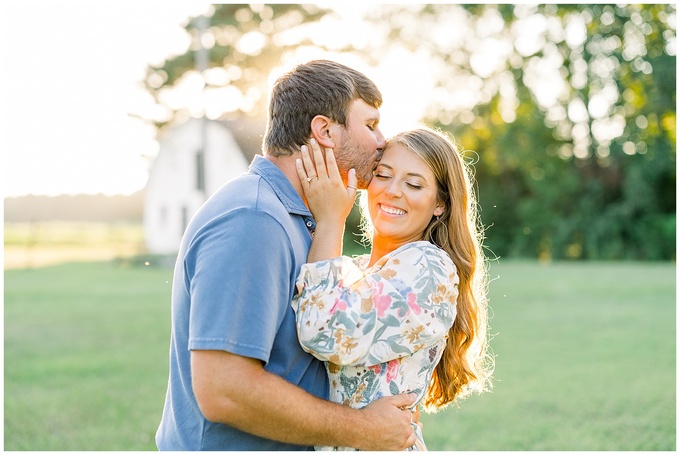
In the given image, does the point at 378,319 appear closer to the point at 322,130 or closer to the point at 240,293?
the point at 240,293

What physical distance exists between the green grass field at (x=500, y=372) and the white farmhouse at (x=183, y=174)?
7.88 meters

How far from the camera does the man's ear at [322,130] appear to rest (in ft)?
7.93

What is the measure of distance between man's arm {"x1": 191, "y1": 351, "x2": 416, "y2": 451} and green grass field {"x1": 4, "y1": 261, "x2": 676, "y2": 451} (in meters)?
3.95

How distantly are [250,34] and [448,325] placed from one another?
77.9 feet

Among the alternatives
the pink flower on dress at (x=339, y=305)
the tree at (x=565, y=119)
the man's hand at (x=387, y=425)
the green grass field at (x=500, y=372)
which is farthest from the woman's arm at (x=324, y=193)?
the tree at (x=565, y=119)

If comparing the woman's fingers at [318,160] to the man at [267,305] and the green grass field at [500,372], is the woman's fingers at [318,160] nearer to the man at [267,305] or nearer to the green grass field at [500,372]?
the man at [267,305]

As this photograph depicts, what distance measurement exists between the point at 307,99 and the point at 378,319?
2.35 ft

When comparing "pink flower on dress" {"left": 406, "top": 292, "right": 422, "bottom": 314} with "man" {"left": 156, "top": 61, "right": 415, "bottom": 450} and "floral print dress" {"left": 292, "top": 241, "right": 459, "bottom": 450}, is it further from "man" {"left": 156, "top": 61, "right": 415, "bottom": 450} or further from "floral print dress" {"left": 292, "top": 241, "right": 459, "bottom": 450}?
"man" {"left": 156, "top": 61, "right": 415, "bottom": 450}

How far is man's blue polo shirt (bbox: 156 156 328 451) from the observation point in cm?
199

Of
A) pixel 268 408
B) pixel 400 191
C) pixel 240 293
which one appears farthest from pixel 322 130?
pixel 268 408

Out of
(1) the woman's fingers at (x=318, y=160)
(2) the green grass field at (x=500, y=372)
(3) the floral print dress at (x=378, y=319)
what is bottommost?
(2) the green grass field at (x=500, y=372)

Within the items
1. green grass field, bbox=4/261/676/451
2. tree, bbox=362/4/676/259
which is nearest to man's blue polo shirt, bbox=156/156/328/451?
green grass field, bbox=4/261/676/451

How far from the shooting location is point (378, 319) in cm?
225

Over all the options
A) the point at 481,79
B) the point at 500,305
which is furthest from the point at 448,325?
the point at 481,79
